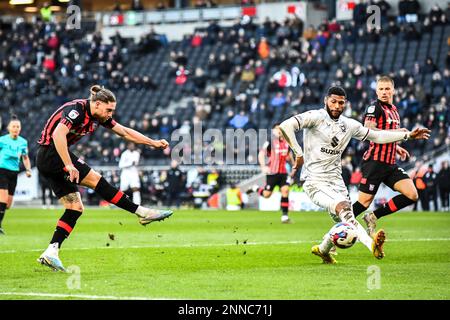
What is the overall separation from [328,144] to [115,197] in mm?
2730

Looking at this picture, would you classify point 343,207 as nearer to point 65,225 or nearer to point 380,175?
point 380,175

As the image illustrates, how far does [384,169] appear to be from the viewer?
1459 centimetres

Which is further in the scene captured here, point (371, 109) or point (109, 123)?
point (371, 109)

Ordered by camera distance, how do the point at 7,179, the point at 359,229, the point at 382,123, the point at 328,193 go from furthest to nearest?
the point at 7,179, the point at 382,123, the point at 328,193, the point at 359,229

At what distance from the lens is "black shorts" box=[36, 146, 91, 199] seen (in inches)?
455

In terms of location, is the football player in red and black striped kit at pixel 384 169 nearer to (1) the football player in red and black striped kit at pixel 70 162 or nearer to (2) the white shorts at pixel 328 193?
(2) the white shorts at pixel 328 193

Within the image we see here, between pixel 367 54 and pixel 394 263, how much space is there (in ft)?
91.1

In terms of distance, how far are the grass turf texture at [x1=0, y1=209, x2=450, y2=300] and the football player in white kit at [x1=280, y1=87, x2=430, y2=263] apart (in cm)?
80

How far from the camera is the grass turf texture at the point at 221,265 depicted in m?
9.33

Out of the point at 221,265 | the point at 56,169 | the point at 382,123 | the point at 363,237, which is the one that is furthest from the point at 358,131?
the point at 56,169

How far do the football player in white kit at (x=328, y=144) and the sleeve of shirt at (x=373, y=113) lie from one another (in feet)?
5.80

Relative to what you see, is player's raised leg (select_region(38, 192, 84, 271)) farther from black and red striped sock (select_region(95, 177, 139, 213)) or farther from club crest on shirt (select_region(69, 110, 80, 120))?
club crest on shirt (select_region(69, 110, 80, 120))

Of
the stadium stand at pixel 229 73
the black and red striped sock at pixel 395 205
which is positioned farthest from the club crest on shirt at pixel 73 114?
the stadium stand at pixel 229 73

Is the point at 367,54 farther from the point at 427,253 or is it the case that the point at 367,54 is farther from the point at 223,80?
the point at 427,253
